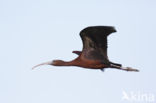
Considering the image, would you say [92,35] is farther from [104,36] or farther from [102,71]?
[102,71]

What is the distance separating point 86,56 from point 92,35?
91 centimetres

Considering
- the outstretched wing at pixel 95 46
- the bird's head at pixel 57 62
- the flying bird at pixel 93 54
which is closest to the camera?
the outstretched wing at pixel 95 46

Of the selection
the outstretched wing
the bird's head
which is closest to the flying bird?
the outstretched wing

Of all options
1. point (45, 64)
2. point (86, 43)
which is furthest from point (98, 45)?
point (45, 64)

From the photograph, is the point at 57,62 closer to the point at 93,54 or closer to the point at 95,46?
the point at 93,54

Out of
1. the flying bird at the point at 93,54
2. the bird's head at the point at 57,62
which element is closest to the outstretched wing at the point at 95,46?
the flying bird at the point at 93,54

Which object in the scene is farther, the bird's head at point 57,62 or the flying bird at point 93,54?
the bird's head at point 57,62

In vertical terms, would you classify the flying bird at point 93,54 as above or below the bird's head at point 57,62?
above

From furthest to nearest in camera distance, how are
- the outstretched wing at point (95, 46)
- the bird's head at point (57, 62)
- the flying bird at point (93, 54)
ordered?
the bird's head at point (57, 62), the flying bird at point (93, 54), the outstretched wing at point (95, 46)

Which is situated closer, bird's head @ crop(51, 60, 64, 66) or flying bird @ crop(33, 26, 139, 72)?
flying bird @ crop(33, 26, 139, 72)

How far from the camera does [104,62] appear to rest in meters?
22.5

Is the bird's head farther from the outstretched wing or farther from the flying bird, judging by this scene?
the outstretched wing

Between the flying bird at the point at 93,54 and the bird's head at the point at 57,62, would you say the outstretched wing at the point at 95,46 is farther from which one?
the bird's head at the point at 57,62

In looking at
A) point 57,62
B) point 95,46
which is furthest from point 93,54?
point 57,62
